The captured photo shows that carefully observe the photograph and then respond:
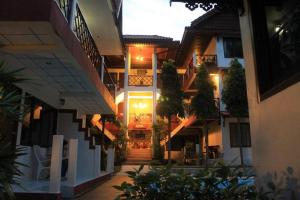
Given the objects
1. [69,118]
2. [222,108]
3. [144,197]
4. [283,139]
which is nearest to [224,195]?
[144,197]

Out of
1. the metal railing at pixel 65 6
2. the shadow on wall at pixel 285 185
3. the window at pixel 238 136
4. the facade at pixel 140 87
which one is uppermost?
the facade at pixel 140 87

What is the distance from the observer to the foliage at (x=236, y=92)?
16672mm

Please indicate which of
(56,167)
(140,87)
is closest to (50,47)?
(56,167)

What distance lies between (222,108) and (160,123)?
181 inches

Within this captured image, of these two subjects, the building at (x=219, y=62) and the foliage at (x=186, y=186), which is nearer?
the foliage at (x=186, y=186)

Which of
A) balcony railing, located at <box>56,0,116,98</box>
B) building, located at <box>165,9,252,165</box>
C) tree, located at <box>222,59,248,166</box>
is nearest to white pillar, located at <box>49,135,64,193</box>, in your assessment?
balcony railing, located at <box>56,0,116,98</box>

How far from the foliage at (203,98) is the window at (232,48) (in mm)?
3590

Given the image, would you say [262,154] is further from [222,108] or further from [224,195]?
[222,108]

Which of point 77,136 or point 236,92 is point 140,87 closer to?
point 236,92

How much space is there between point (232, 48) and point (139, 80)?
8644 millimetres

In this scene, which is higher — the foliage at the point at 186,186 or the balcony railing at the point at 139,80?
the balcony railing at the point at 139,80

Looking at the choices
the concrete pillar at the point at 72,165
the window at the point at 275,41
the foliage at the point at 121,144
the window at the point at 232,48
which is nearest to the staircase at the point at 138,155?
the foliage at the point at 121,144

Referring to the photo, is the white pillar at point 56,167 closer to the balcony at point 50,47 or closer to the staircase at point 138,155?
the balcony at point 50,47

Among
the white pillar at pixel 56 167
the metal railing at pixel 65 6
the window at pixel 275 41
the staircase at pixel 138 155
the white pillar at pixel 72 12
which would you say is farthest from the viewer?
the staircase at pixel 138 155
